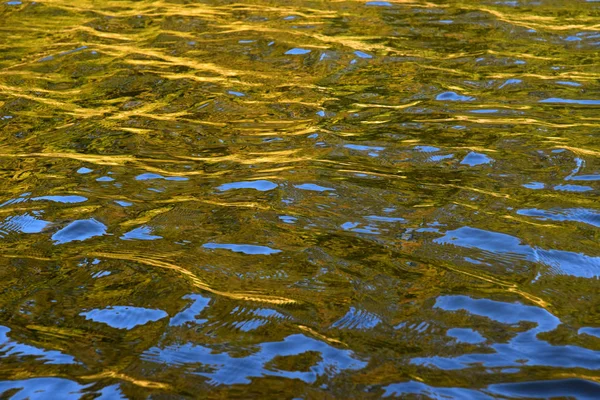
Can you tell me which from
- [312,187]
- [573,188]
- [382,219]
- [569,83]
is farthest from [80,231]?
[569,83]

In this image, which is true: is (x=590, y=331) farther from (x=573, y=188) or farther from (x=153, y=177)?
(x=153, y=177)

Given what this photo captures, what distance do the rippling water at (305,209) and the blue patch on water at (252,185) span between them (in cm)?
1

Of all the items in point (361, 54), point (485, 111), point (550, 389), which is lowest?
point (550, 389)

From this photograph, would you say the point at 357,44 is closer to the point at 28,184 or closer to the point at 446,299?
the point at 28,184

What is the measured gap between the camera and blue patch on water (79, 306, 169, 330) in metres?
2.44

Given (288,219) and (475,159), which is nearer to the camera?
(288,219)

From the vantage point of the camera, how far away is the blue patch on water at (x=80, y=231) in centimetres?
302

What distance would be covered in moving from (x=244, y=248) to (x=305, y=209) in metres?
0.40

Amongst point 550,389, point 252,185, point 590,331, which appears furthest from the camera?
point 252,185

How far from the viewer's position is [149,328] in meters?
2.40

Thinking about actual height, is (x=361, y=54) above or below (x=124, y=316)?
above

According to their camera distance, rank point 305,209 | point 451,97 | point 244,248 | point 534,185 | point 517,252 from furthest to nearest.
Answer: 1. point 451,97
2. point 534,185
3. point 305,209
4. point 244,248
5. point 517,252

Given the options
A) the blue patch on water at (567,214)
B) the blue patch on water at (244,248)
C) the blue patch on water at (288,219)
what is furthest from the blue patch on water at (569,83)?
the blue patch on water at (244,248)

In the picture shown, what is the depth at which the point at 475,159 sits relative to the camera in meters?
3.55
